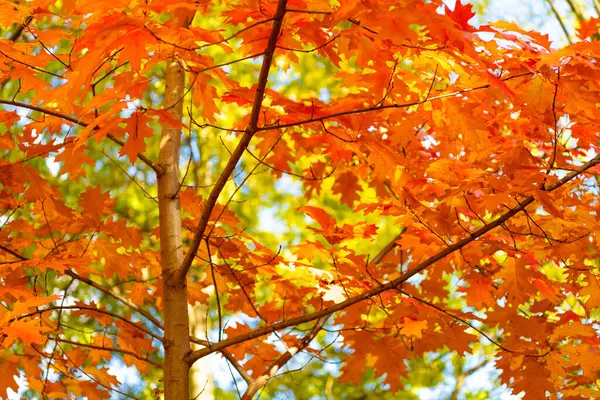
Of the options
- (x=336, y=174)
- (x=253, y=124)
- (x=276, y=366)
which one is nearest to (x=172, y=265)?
(x=276, y=366)

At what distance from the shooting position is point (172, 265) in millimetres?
2609

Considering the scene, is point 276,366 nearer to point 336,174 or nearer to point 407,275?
point 407,275

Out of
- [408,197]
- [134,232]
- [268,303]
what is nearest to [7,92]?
[134,232]

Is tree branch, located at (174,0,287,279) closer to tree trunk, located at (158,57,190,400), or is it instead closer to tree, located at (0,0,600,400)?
tree, located at (0,0,600,400)

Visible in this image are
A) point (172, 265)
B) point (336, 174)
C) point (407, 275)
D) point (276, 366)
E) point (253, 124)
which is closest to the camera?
point (253, 124)

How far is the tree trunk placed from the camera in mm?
2412

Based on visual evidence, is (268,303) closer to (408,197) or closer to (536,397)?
(408,197)

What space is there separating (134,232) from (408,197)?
4.67 feet

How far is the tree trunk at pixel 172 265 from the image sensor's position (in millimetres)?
2412

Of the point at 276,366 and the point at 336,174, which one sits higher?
the point at 336,174

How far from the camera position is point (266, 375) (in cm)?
284

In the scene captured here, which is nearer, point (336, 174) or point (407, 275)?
point (407, 275)

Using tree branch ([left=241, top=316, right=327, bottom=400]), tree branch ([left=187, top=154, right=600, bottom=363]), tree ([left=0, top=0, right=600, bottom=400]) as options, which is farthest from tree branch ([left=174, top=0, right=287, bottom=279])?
tree branch ([left=241, top=316, right=327, bottom=400])

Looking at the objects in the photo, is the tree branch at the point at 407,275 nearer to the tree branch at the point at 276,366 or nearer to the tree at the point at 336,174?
the tree at the point at 336,174
